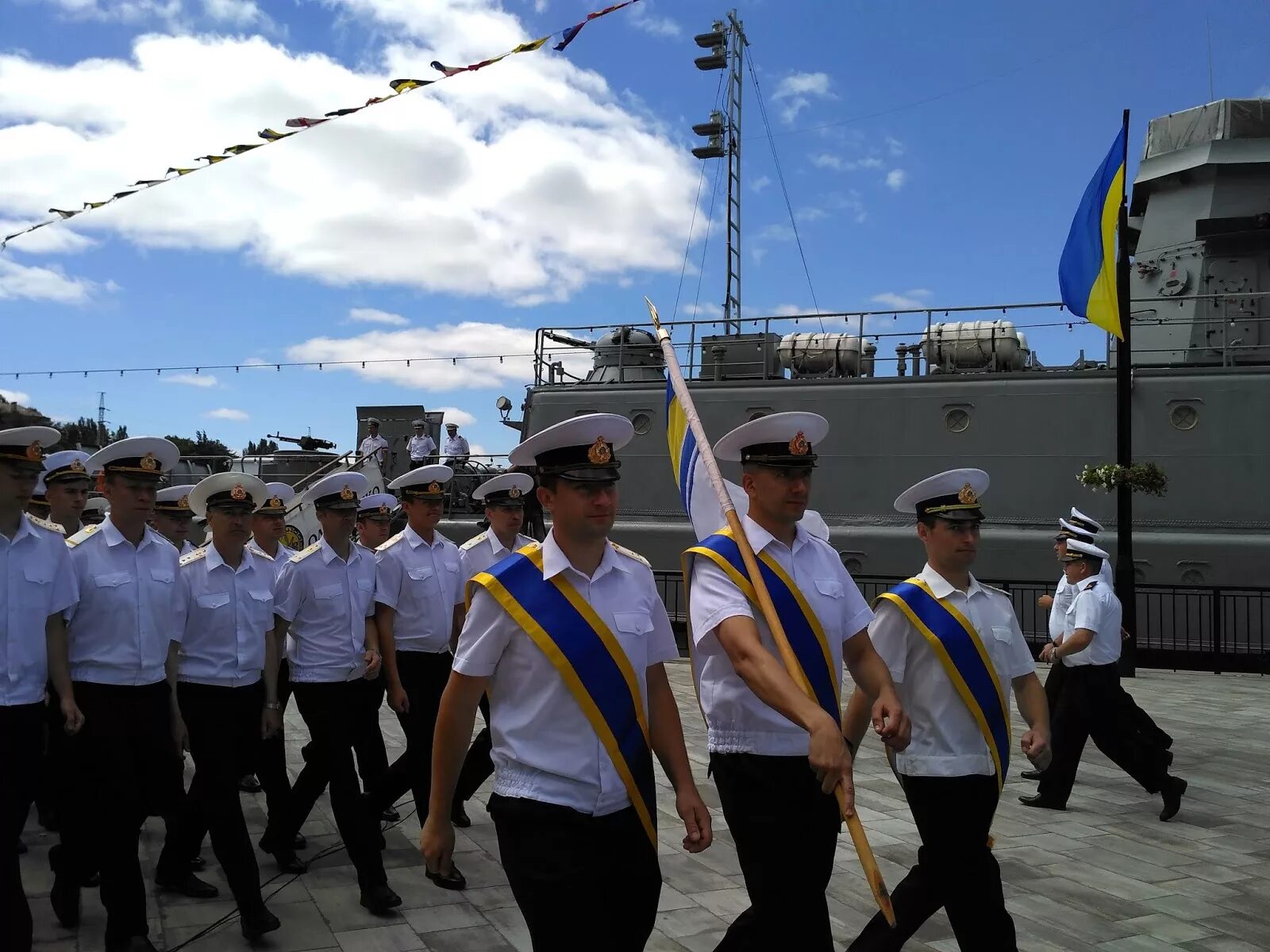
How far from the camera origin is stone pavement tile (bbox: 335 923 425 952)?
4.37m

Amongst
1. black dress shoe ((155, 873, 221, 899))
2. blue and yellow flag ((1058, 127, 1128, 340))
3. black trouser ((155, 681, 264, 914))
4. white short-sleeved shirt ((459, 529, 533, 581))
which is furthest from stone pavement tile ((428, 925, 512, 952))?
blue and yellow flag ((1058, 127, 1128, 340))

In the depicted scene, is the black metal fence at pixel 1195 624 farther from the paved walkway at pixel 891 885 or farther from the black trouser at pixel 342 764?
the black trouser at pixel 342 764

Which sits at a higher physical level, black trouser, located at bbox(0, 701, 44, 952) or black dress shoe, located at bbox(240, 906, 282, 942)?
black trouser, located at bbox(0, 701, 44, 952)

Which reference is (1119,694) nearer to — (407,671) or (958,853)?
(958,853)

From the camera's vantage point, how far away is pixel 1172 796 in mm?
6855

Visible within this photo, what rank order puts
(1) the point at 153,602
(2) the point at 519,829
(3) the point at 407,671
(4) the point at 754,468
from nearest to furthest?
(2) the point at 519,829, (4) the point at 754,468, (1) the point at 153,602, (3) the point at 407,671

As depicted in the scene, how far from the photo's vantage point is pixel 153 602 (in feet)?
15.4

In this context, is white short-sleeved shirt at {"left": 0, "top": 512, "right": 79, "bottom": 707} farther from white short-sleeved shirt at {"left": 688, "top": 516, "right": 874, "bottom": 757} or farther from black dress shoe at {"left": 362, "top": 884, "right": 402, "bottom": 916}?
white short-sleeved shirt at {"left": 688, "top": 516, "right": 874, "bottom": 757}

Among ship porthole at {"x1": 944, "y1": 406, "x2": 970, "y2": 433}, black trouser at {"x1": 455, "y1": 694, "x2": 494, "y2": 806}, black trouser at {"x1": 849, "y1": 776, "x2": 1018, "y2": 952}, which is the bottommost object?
black trouser at {"x1": 455, "y1": 694, "x2": 494, "y2": 806}

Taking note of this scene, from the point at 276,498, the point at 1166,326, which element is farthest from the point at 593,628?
the point at 1166,326

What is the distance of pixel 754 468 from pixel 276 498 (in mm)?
4585

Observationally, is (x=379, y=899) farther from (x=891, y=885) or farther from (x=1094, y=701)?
(x=1094, y=701)

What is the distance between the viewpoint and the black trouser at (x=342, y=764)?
16.1ft

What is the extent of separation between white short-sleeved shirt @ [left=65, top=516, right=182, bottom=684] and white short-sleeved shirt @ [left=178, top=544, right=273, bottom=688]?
20 centimetres
